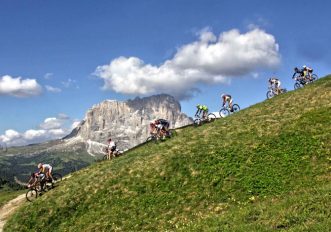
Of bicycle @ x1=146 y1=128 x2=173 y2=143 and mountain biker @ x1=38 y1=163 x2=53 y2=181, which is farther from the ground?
bicycle @ x1=146 y1=128 x2=173 y2=143

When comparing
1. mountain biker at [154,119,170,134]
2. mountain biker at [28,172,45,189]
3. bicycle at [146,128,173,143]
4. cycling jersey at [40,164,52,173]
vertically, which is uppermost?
mountain biker at [154,119,170,134]

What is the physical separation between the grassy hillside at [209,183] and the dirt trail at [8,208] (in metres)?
3.25

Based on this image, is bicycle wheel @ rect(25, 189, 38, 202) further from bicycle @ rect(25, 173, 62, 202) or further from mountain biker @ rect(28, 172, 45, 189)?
mountain biker @ rect(28, 172, 45, 189)

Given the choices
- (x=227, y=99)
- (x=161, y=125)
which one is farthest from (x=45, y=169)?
(x=227, y=99)

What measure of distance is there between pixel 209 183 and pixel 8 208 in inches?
947

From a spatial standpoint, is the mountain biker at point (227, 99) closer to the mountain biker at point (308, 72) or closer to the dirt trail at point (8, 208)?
the mountain biker at point (308, 72)

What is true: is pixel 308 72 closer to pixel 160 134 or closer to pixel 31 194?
pixel 160 134

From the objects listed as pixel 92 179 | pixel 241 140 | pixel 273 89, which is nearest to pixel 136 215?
pixel 92 179

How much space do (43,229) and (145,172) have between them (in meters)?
9.75

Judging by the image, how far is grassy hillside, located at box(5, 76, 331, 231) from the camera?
26641 mm

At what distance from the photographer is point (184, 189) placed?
1248 inches


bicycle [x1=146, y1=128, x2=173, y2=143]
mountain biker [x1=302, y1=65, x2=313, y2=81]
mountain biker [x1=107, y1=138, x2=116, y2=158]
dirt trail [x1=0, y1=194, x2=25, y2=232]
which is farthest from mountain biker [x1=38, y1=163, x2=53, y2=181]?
mountain biker [x1=302, y1=65, x2=313, y2=81]

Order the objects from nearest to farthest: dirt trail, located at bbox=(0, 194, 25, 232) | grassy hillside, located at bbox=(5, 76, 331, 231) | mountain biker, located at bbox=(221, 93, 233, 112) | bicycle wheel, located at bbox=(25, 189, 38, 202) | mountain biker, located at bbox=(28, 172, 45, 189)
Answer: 1. grassy hillside, located at bbox=(5, 76, 331, 231)
2. dirt trail, located at bbox=(0, 194, 25, 232)
3. bicycle wheel, located at bbox=(25, 189, 38, 202)
4. mountain biker, located at bbox=(28, 172, 45, 189)
5. mountain biker, located at bbox=(221, 93, 233, 112)

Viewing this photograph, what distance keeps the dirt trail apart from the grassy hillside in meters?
3.25
